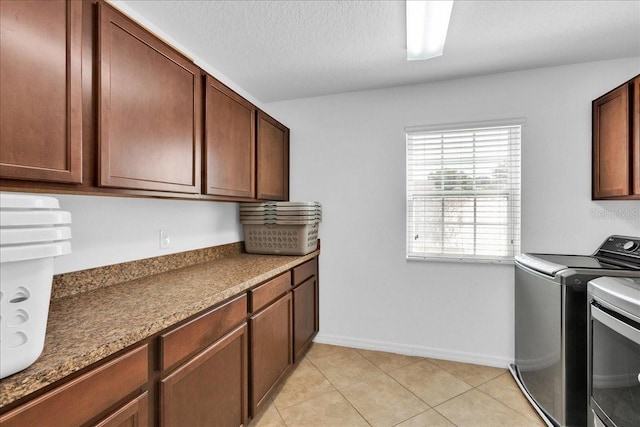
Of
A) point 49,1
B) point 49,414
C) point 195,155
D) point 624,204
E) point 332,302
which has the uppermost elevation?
point 49,1

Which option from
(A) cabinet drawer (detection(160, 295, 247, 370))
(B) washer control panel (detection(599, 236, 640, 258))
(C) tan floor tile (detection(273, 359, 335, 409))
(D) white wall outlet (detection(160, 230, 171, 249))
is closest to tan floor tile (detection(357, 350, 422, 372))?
(C) tan floor tile (detection(273, 359, 335, 409))

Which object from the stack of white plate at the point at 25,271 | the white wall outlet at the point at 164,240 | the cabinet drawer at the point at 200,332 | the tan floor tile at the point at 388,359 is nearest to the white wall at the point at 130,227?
the white wall outlet at the point at 164,240

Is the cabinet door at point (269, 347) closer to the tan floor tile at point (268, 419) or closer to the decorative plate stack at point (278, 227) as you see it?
the tan floor tile at point (268, 419)

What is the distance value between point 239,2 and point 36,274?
1635mm

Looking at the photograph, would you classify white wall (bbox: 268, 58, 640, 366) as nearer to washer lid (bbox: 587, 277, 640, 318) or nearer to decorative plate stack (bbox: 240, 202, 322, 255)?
decorative plate stack (bbox: 240, 202, 322, 255)

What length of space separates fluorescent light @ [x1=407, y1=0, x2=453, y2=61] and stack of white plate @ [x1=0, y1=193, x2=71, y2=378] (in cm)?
185

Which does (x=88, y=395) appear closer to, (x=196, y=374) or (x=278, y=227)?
(x=196, y=374)

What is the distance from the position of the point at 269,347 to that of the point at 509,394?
175 cm

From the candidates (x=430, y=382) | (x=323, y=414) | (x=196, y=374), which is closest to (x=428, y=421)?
(x=430, y=382)

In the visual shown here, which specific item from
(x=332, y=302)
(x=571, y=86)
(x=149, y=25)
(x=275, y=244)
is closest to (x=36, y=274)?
(x=149, y=25)

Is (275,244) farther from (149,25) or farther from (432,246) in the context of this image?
(149,25)

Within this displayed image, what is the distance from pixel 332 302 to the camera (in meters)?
3.09

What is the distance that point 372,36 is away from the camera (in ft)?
6.68

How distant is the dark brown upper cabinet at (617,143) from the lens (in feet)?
6.38
